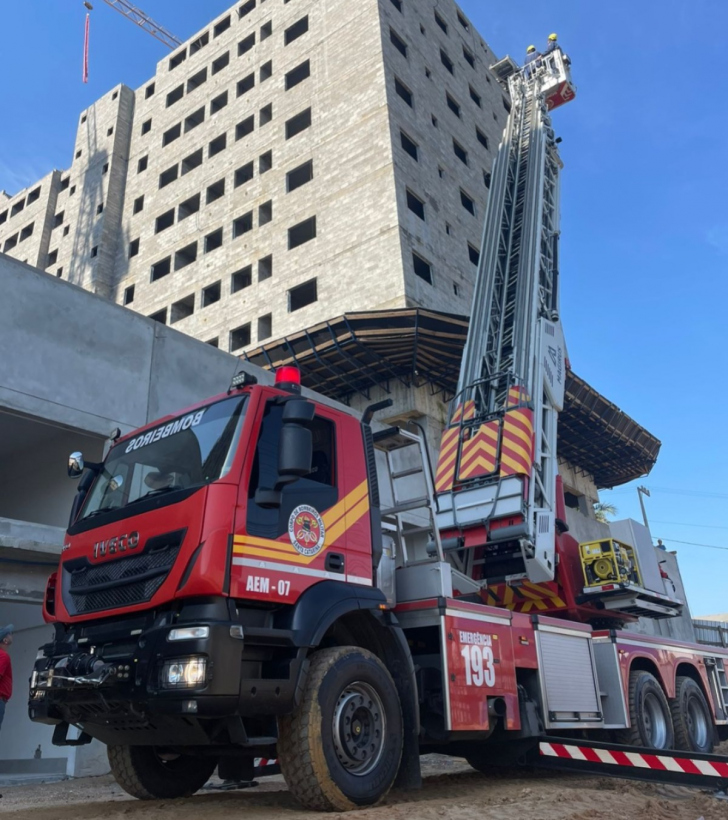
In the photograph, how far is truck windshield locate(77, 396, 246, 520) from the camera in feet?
17.9

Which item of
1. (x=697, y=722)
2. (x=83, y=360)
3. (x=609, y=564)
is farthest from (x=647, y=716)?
(x=83, y=360)

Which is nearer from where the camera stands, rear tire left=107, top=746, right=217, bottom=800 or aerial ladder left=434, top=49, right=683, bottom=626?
rear tire left=107, top=746, right=217, bottom=800

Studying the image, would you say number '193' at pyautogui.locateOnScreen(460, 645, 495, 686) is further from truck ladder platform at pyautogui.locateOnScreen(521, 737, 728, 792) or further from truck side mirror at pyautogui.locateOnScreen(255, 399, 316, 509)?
truck side mirror at pyautogui.locateOnScreen(255, 399, 316, 509)

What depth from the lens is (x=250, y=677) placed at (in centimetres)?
493

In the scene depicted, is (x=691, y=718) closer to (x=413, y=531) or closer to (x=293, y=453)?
(x=413, y=531)

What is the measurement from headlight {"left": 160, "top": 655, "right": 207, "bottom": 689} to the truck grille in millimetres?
544

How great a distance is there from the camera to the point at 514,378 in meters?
11.0

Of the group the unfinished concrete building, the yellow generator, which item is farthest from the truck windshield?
the unfinished concrete building

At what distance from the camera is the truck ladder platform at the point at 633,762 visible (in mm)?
6207

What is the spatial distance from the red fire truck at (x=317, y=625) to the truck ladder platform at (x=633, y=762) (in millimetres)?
19

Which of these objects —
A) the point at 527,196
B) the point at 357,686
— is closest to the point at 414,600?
the point at 357,686

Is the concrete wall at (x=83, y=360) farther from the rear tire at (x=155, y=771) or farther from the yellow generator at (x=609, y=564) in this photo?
the yellow generator at (x=609, y=564)

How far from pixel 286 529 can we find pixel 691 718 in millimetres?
7569

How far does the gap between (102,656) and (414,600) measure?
109 inches
